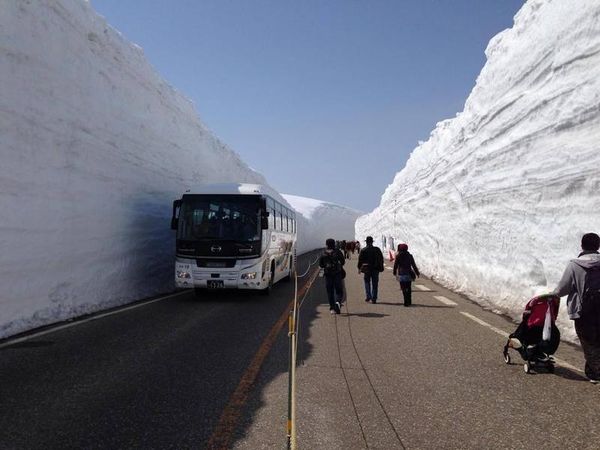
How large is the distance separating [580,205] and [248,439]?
7962 millimetres

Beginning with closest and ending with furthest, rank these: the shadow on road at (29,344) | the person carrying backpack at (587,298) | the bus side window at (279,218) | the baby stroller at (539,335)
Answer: the person carrying backpack at (587,298) < the baby stroller at (539,335) < the shadow on road at (29,344) < the bus side window at (279,218)

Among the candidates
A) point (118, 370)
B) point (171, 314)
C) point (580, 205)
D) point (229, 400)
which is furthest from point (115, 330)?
point (580, 205)

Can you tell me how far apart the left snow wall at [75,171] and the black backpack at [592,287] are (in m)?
8.49

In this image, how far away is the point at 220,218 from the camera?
12.1 m

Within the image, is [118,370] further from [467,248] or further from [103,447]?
[467,248]

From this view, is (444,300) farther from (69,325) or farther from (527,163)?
(69,325)

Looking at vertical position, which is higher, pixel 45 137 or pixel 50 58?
pixel 50 58

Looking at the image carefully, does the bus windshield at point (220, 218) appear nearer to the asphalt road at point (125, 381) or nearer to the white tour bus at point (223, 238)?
the white tour bus at point (223, 238)

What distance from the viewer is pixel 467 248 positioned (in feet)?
51.1

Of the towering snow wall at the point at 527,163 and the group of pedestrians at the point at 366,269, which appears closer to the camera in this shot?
the towering snow wall at the point at 527,163

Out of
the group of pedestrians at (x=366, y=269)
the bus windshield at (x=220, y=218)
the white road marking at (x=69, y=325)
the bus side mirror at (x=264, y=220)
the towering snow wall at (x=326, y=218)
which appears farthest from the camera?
the towering snow wall at (x=326, y=218)

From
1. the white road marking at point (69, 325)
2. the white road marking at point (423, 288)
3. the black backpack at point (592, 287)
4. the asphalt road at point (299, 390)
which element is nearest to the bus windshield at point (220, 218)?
the white road marking at point (69, 325)

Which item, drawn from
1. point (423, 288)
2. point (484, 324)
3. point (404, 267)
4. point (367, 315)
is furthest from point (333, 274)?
point (423, 288)

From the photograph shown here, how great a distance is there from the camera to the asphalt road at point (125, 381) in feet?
11.7
